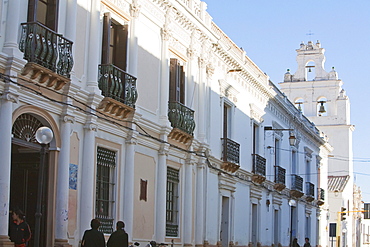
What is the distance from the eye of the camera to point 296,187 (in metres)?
35.1

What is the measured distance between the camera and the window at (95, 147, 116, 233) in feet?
52.6

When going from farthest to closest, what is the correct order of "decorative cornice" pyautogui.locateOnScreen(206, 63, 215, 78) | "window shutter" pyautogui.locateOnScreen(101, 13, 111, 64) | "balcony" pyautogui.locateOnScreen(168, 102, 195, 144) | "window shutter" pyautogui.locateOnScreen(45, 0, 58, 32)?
1. "decorative cornice" pyautogui.locateOnScreen(206, 63, 215, 78)
2. "balcony" pyautogui.locateOnScreen(168, 102, 195, 144)
3. "window shutter" pyautogui.locateOnScreen(101, 13, 111, 64)
4. "window shutter" pyautogui.locateOnScreen(45, 0, 58, 32)

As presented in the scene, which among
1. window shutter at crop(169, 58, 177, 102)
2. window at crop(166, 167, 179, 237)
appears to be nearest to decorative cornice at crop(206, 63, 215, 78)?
window shutter at crop(169, 58, 177, 102)

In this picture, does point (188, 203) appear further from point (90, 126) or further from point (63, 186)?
point (63, 186)

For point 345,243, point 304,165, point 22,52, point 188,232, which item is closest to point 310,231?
point 304,165

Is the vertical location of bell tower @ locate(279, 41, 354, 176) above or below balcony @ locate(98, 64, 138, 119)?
above

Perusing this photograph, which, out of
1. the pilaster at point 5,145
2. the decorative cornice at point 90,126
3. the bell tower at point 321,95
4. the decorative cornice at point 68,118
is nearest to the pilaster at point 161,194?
the decorative cornice at point 90,126

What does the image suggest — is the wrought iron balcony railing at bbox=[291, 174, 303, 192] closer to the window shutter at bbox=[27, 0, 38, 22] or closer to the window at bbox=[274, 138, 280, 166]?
the window at bbox=[274, 138, 280, 166]

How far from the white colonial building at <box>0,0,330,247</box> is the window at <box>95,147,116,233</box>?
0.04m

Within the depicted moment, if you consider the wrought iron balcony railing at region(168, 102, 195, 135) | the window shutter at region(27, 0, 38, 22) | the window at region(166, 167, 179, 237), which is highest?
the window shutter at region(27, 0, 38, 22)

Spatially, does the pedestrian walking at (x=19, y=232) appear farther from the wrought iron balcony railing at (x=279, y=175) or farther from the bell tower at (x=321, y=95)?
the bell tower at (x=321, y=95)

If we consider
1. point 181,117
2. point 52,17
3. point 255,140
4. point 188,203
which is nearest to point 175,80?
point 181,117

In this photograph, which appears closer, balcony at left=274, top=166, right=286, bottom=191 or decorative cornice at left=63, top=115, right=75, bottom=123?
decorative cornice at left=63, top=115, right=75, bottom=123

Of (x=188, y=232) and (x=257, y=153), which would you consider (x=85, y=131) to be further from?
(x=257, y=153)
